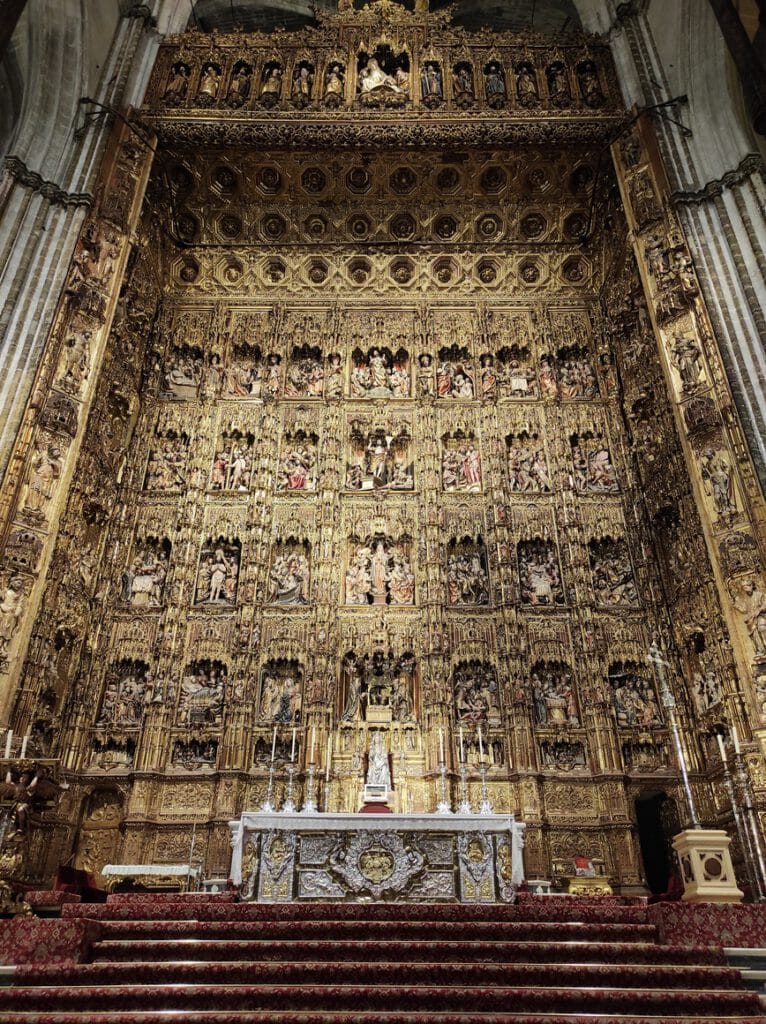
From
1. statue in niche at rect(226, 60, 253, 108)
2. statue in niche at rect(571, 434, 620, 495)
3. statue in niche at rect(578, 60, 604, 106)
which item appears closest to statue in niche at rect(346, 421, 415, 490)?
statue in niche at rect(571, 434, 620, 495)

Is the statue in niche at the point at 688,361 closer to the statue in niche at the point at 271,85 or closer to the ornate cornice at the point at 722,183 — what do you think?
the ornate cornice at the point at 722,183

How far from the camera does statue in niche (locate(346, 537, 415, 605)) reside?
1316 cm

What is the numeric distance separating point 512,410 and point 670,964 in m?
11.5

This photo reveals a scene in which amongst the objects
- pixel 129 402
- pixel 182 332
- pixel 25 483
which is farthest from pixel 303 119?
pixel 25 483

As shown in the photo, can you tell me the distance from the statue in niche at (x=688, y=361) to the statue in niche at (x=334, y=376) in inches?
271

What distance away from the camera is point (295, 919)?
241 inches

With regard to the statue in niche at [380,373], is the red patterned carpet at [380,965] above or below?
below

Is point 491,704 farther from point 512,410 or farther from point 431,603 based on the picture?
point 512,410

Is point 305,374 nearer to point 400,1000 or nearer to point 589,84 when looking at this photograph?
point 589,84

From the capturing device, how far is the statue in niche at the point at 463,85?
1570 cm

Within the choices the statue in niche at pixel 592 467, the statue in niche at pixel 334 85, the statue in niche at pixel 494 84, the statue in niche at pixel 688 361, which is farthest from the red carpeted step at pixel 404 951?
the statue in niche at pixel 494 84

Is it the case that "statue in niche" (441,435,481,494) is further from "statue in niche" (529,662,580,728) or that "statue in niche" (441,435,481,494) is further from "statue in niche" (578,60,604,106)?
"statue in niche" (578,60,604,106)

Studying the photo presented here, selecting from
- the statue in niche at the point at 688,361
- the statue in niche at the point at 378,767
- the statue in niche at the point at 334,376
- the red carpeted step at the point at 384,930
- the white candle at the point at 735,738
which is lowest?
the red carpeted step at the point at 384,930

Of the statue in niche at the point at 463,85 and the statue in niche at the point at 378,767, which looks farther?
the statue in niche at the point at 463,85
